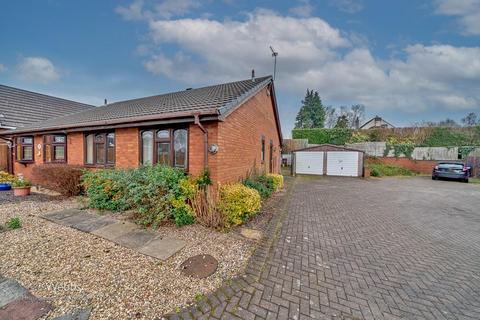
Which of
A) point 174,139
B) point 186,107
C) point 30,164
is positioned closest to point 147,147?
point 174,139

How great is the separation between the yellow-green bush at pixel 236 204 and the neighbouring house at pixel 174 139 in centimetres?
62

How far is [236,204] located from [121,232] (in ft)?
8.95

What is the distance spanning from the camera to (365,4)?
779cm

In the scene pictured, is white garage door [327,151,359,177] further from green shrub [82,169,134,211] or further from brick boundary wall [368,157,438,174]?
green shrub [82,169,134,211]

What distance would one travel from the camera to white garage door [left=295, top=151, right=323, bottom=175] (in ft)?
57.4

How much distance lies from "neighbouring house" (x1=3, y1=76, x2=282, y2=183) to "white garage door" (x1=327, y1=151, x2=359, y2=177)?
→ 1006 centimetres

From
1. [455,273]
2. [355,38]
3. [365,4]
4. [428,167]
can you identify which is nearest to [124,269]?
[455,273]

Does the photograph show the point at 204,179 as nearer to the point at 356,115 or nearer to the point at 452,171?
the point at 452,171

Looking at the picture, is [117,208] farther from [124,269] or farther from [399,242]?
[399,242]

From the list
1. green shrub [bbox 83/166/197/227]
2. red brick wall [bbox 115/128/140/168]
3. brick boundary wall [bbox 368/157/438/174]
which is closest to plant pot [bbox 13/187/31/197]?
red brick wall [bbox 115/128/140/168]

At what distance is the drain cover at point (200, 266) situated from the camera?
9.22ft

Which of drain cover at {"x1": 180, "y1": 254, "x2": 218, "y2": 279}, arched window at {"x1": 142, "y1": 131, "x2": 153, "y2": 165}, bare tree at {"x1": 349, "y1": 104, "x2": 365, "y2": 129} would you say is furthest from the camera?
bare tree at {"x1": 349, "y1": 104, "x2": 365, "y2": 129}

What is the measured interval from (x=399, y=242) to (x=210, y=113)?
17.6 feet

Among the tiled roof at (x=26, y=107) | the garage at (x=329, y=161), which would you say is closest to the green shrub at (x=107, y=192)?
the tiled roof at (x=26, y=107)
